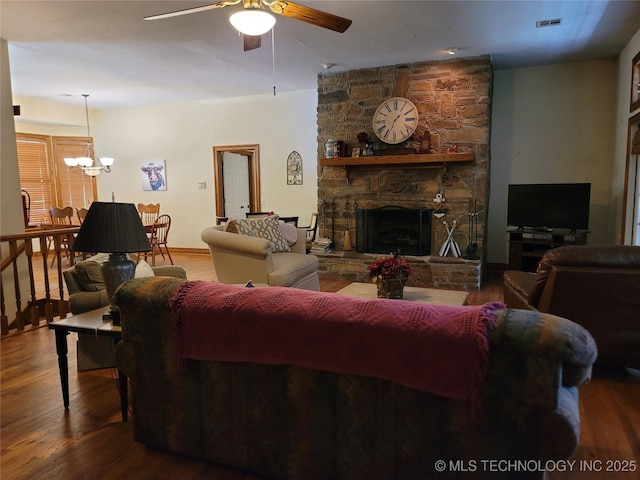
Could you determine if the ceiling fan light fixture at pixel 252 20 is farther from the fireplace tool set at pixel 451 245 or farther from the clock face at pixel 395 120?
the fireplace tool set at pixel 451 245

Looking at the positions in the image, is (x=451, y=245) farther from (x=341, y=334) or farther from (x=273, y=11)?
(x=341, y=334)

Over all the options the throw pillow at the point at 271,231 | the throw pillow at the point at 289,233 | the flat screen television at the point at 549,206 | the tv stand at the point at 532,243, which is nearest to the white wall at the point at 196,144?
the throw pillow at the point at 289,233

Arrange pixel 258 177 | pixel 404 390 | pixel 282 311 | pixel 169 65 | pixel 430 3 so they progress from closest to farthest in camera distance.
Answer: pixel 404 390 < pixel 282 311 < pixel 430 3 < pixel 169 65 < pixel 258 177

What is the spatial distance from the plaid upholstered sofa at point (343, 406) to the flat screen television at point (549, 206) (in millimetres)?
4214

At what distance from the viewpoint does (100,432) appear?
2191 millimetres

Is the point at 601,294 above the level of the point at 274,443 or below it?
above

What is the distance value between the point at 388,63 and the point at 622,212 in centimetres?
317

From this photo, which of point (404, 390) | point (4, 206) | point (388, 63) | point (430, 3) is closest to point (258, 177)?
point (388, 63)

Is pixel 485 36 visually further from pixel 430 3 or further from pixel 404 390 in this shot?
pixel 404 390

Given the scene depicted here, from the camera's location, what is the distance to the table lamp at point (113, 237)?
2.24 m

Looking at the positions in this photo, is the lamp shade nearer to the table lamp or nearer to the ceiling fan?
the table lamp

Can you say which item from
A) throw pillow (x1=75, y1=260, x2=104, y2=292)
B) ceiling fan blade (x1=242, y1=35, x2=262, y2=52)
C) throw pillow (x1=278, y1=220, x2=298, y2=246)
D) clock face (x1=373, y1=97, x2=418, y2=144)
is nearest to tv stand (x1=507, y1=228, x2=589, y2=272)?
clock face (x1=373, y1=97, x2=418, y2=144)

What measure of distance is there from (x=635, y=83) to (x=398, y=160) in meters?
2.47

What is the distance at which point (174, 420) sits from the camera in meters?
1.88
